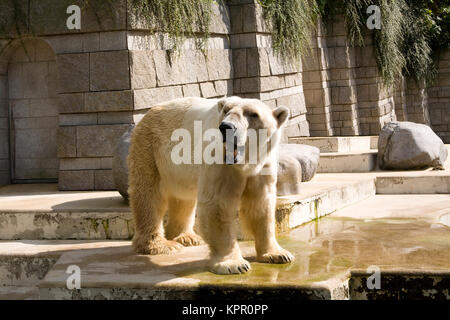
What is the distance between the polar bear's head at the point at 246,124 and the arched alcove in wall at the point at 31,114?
3.96m

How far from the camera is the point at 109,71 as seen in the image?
5820mm

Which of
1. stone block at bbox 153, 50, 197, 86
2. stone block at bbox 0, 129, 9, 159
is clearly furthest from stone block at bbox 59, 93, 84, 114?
stone block at bbox 0, 129, 9, 159

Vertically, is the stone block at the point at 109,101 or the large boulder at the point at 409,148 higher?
the stone block at the point at 109,101

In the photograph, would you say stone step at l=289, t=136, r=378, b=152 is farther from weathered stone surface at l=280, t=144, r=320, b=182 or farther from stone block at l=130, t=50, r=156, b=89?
stone block at l=130, t=50, r=156, b=89

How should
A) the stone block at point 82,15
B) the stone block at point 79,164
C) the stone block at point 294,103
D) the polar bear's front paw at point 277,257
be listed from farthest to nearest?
1. the stone block at point 294,103
2. the stone block at point 79,164
3. the stone block at point 82,15
4. the polar bear's front paw at point 277,257

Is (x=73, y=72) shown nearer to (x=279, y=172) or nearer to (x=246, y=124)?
(x=279, y=172)

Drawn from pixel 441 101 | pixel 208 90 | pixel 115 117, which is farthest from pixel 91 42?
pixel 441 101

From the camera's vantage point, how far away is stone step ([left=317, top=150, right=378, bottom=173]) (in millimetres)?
7602

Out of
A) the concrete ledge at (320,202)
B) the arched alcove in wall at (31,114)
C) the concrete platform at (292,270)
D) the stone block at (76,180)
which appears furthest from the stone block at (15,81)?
the concrete ledge at (320,202)

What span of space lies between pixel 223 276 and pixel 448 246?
1582 millimetres

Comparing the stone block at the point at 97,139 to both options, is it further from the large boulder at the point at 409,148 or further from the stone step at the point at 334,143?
the stone step at the point at 334,143

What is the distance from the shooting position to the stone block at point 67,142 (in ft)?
19.7

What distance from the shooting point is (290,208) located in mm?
4539
